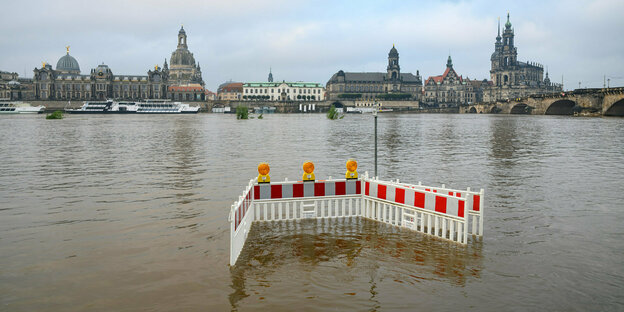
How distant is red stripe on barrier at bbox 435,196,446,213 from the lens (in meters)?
9.62

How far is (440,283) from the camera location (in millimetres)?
7414

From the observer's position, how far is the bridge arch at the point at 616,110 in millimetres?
90250

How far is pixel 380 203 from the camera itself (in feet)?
36.6

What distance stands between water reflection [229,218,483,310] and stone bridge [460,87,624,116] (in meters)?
88.8

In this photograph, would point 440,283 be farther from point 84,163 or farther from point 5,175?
point 84,163

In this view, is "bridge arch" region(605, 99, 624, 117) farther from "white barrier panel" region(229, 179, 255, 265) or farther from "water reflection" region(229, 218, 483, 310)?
"white barrier panel" region(229, 179, 255, 265)

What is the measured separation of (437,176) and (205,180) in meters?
8.66

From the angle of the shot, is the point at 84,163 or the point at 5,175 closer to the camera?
the point at 5,175

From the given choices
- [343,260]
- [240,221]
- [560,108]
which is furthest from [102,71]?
[343,260]

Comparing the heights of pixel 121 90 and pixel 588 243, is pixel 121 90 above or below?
above

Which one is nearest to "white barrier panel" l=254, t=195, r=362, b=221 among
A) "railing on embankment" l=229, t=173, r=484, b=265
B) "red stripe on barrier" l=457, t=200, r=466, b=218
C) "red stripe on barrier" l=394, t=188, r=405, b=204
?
"railing on embankment" l=229, t=173, r=484, b=265

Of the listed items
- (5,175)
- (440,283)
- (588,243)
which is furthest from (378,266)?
(5,175)

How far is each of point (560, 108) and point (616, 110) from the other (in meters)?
25.0

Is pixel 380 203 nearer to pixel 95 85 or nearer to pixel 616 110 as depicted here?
pixel 616 110
